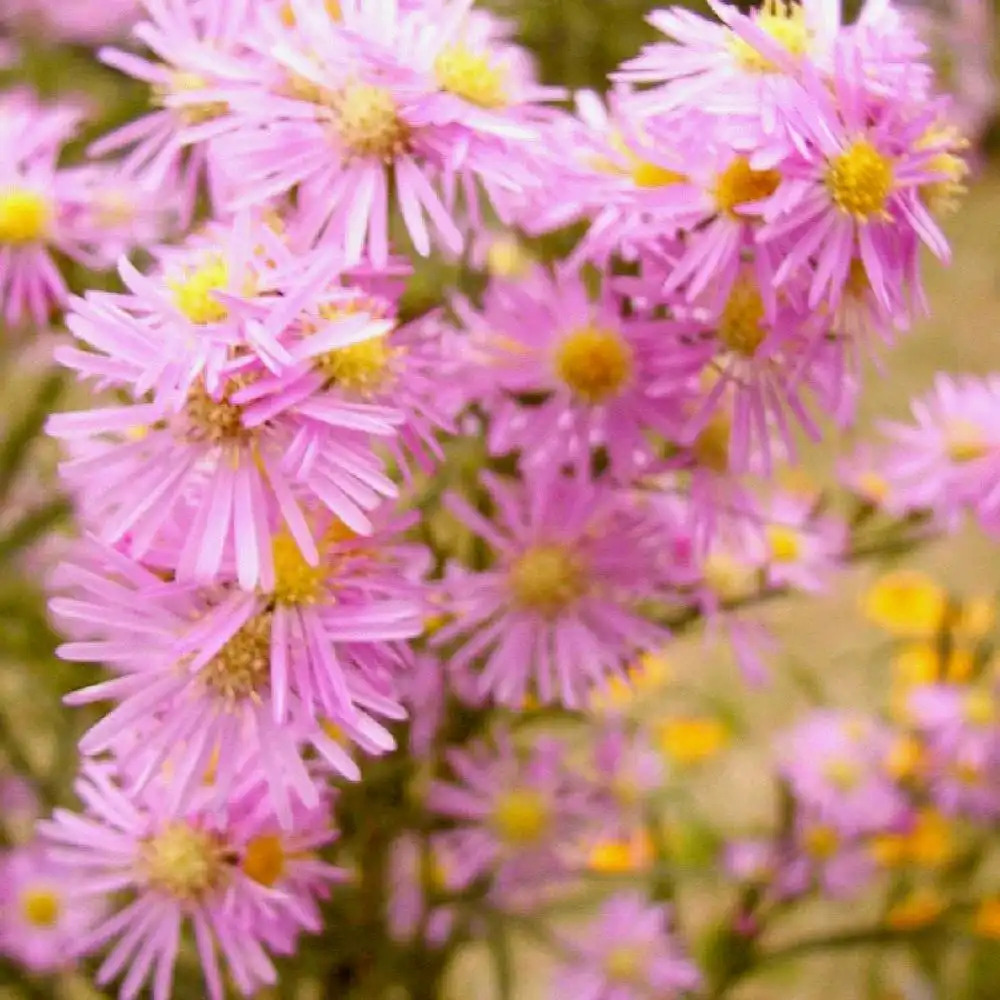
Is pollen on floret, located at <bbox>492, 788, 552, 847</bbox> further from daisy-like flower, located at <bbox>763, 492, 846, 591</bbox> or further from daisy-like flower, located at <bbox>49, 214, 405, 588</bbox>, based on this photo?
daisy-like flower, located at <bbox>49, 214, 405, 588</bbox>

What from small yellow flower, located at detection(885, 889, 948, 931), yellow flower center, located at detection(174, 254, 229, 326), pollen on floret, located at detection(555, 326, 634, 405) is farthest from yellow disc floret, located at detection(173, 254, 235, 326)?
small yellow flower, located at detection(885, 889, 948, 931)

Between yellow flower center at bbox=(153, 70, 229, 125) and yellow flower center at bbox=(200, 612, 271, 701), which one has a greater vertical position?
yellow flower center at bbox=(153, 70, 229, 125)

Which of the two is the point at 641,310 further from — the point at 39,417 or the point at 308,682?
the point at 39,417

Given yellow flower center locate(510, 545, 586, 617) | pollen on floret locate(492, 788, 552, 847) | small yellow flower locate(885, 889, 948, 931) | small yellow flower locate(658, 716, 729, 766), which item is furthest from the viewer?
small yellow flower locate(658, 716, 729, 766)

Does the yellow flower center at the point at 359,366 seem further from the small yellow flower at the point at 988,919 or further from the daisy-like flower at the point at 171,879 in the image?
the small yellow flower at the point at 988,919

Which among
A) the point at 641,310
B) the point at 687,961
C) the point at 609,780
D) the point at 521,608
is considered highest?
the point at 641,310

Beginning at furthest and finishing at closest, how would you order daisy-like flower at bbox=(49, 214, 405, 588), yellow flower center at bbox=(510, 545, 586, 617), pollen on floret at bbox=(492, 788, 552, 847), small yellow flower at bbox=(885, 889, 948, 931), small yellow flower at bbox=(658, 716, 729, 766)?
1. small yellow flower at bbox=(658, 716, 729, 766)
2. small yellow flower at bbox=(885, 889, 948, 931)
3. pollen on floret at bbox=(492, 788, 552, 847)
4. yellow flower center at bbox=(510, 545, 586, 617)
5. daisy-like flower at bbox=(49, 214, 405, 588)

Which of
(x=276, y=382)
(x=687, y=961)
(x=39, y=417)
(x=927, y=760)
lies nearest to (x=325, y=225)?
(x=276, y=382)
